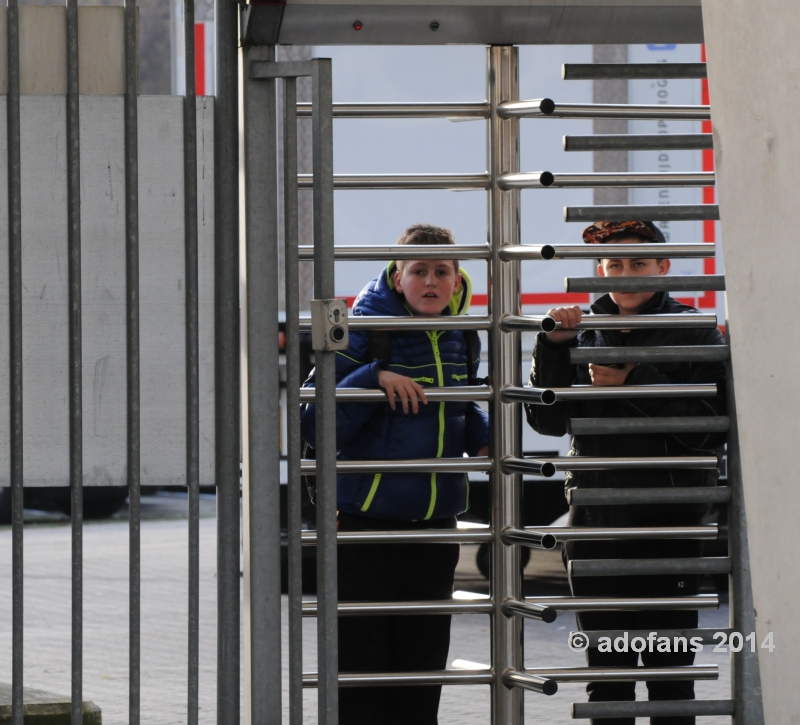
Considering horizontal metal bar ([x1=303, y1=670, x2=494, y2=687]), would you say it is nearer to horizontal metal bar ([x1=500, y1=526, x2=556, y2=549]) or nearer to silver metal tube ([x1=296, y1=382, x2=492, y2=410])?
horizontal metal bar ([x1=500, y1=526, x2=556, y2=549])

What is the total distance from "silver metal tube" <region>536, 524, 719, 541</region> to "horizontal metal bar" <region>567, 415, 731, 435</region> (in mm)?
320

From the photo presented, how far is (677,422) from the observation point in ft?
13.7

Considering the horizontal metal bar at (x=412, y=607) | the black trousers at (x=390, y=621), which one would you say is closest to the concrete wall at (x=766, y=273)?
the horizontal metal bar at (x=412, y=607)

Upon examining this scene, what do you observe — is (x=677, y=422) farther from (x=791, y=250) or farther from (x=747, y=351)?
(x=791, y=250)

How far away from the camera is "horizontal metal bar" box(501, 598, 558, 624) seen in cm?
411

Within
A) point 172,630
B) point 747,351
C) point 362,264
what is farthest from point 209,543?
point 747,351

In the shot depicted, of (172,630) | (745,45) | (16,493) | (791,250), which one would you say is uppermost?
(745,45)

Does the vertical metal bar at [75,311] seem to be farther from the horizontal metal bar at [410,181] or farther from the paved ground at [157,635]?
the paved ground at [157,635]

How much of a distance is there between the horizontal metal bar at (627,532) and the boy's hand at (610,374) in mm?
476

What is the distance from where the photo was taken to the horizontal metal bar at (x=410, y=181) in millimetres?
4215

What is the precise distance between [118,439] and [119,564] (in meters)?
8.06

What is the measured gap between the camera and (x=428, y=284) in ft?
14.2

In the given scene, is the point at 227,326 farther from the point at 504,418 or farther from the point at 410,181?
the point at 504,418

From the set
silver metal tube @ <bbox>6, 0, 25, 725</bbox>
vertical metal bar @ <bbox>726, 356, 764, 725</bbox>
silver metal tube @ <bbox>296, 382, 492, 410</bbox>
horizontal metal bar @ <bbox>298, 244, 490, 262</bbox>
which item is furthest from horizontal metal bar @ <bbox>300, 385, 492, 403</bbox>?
silver metal tube @ <bbox>6, 0, 25, 725</bbox>
